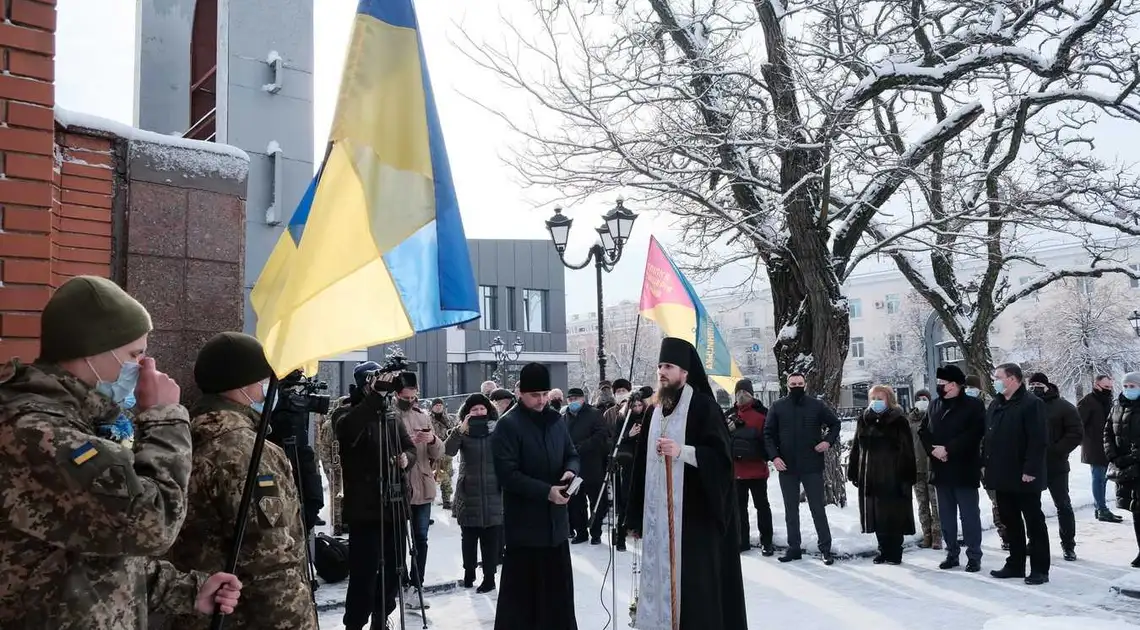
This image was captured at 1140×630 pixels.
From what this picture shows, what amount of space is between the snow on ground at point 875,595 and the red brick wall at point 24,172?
4059 mm

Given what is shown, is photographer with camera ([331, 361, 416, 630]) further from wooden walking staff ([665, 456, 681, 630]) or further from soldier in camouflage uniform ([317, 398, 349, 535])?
wooden walking staff ([665, 456, 681, 630])

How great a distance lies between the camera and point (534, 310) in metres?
46.1

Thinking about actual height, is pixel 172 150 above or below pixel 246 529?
above

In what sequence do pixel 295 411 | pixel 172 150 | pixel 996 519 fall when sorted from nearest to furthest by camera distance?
pixel 172 150 → pixel 295 411 → pixel 996 519

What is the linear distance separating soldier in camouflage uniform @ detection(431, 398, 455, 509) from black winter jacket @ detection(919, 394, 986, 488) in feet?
20.1

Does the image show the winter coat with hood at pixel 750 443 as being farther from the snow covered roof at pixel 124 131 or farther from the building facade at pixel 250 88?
the snow covered roof at pixel 124 131

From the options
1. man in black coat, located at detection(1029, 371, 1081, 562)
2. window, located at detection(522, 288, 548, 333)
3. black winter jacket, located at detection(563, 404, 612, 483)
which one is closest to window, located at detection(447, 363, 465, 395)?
window, located at detection(522, 288, 548, 333)

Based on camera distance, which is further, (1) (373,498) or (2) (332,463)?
(2) (332,463)

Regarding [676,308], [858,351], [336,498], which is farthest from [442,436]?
[858,351]

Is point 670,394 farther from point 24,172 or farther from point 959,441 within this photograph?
point 959,441

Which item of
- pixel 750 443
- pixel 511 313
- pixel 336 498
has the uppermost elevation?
pixel 511 313

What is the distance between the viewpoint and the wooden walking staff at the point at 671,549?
545cm

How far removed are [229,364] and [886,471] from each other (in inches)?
312

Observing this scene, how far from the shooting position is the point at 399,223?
3115 millimetres
